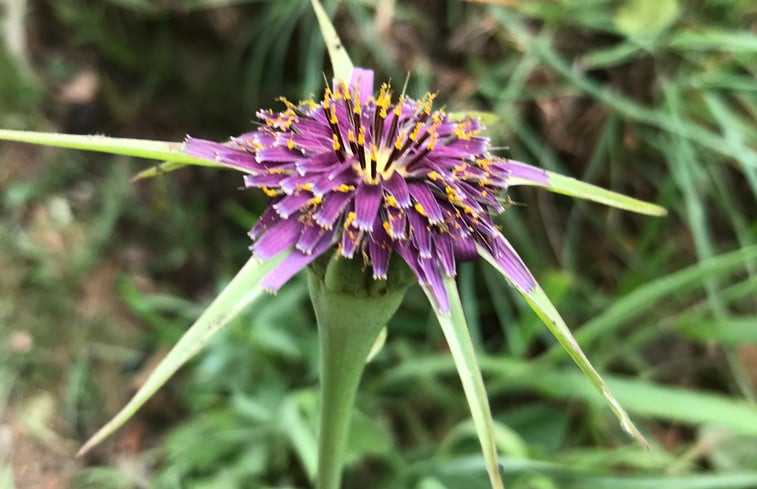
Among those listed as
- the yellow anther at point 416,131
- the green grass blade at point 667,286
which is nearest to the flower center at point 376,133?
the yellow anther at point 416,131

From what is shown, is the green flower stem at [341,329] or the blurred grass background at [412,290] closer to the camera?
the green flower stem at [341,329]

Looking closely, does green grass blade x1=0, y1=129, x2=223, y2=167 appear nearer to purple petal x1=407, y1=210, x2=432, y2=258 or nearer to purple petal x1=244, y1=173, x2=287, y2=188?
purple petal x1=244, y1=173, x2=287, y2=188

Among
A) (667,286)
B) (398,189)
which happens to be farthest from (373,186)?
(667,286)

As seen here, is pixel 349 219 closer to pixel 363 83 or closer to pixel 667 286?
pixel 363 83

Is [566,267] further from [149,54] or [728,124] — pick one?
[149,54]

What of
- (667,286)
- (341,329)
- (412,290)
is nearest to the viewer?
(341,329)

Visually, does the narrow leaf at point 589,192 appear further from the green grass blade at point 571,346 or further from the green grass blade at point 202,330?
the green grass blade at point 202,330

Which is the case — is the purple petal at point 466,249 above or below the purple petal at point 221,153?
below
